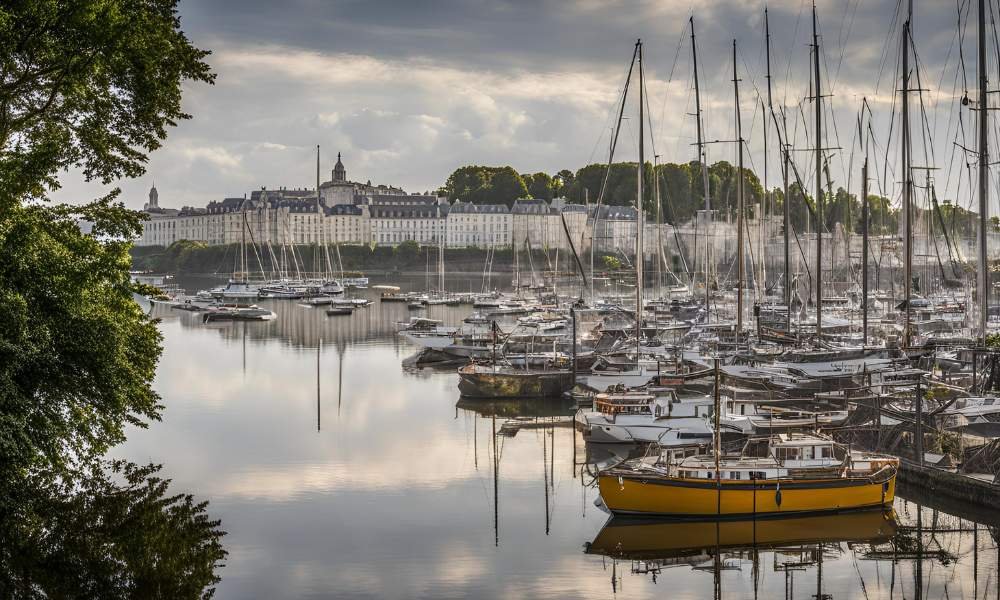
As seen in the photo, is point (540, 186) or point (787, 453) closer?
point (787, 453)

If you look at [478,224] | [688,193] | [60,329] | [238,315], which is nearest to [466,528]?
[60,329]

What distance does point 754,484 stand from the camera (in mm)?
24641

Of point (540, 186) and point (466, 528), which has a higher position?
point (540, 186)

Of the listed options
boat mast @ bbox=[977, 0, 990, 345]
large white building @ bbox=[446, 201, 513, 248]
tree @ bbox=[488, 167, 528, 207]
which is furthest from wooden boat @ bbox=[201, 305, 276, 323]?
tree @ bbox=[488, 167, 528, 207]

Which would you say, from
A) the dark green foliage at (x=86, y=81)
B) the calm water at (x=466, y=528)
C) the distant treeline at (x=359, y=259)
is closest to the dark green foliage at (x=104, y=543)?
the calm water at (x=466, y=528)

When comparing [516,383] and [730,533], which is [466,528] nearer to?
[730,533]

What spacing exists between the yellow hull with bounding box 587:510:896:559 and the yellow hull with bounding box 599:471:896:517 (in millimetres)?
244

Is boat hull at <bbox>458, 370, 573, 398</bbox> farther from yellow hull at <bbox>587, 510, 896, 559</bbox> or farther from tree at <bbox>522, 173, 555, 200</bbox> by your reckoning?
tree at <bbox>522, 173, 555, 200</bbox>

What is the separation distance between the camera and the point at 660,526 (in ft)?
81.3

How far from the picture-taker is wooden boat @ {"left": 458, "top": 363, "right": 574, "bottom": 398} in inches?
1745

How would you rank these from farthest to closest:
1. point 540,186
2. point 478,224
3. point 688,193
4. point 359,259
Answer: point 478,224 → point 540,186 → point 359,259 → point 688,193

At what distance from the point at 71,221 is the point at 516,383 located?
973 inches

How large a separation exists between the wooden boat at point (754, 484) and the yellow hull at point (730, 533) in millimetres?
235

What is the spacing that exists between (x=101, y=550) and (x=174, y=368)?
37732mm
